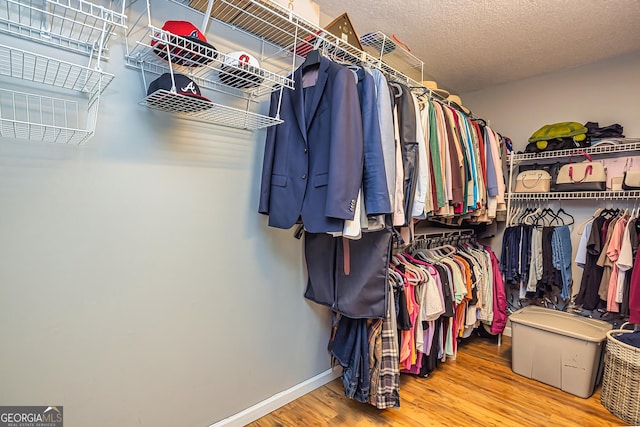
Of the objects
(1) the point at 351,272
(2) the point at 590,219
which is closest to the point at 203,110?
(1) the point at 351,272

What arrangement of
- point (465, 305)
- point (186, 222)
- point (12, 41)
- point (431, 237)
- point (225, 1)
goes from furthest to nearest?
point (431, 237), point (465, 305), point (186, 222), point (225, 1), point (12, 41)

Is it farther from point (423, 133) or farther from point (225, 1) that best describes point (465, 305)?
point (225, 1)

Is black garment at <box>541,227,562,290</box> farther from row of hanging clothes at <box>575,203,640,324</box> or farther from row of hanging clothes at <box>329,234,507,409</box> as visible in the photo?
row of hanging clothes at <box>329,234,507,409</box>

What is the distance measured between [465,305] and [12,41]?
275 cm

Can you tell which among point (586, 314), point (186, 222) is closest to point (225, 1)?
point (186, 222)

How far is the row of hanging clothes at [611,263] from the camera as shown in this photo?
2.20 meters

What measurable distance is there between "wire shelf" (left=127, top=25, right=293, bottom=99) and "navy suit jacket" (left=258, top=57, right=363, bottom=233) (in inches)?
6.5

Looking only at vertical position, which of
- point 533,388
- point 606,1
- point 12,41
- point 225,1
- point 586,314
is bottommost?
point 533,388

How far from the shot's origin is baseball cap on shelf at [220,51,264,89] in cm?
124

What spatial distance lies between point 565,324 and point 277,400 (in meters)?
2.02

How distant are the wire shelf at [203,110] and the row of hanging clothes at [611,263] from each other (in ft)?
8.09

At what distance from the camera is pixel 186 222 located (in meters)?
1.46

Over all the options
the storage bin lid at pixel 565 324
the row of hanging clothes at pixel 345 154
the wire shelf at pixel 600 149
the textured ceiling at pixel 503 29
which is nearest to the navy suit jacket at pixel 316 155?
the row of hanging clothes at pixel 345 154

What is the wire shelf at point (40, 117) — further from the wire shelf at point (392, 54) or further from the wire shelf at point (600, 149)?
the wire shelf at point (600, 149)
